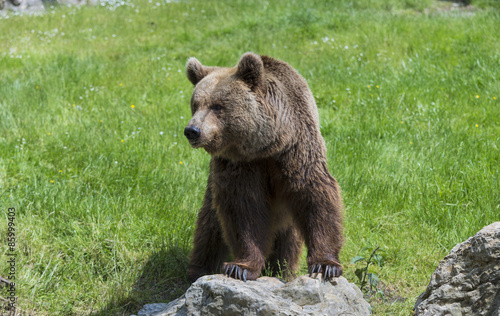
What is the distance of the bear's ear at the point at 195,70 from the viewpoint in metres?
3.81

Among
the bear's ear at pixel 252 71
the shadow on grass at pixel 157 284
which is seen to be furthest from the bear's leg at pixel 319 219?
the shadow on grass at pixel 157 284

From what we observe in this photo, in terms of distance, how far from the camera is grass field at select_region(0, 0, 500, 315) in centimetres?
434

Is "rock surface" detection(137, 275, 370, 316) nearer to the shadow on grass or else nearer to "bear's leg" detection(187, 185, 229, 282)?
the shadow on grass

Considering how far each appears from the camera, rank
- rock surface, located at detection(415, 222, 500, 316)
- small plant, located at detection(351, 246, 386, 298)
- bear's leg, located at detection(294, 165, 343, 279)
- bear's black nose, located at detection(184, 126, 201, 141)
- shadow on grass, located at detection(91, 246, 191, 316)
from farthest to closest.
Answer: shadow on grass, located at detection(91, 246, 191, 316), small plant, located at detection(351, 246, 386, 298), bear's leg, located at detection(294, 165, 343, 279), bear's black nose, located at detection(184, 126, 201, 141), rock surface, located at detection(415, 222, 500, 316)

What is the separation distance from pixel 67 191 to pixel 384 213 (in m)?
3.09

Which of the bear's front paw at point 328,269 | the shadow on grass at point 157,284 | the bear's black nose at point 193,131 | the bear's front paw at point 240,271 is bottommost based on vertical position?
the shadow on grass at point 157,284

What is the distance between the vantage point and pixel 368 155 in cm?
564

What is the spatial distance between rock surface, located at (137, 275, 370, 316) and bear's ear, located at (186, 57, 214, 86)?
1.52 metres

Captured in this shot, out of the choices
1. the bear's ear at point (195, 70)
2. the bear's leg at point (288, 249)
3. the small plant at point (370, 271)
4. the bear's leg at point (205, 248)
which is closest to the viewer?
the small plant at point (370, 271)

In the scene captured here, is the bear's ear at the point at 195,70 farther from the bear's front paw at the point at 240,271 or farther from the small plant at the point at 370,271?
the small plant at the point at 370,271

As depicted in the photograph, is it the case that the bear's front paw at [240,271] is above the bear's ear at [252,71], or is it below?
below

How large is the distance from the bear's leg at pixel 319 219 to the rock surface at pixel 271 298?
0.25 meters

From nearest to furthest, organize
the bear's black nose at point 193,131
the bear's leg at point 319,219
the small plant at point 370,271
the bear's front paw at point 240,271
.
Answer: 1. the bear's black nose at point 193,131
2. the bear's front paw at point 240,271
3. the bear's leg at point 319,219
4. the small plant at point 370,271

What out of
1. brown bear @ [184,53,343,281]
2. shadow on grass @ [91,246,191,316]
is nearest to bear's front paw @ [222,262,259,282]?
brown bear @ [184,53,343,281]
